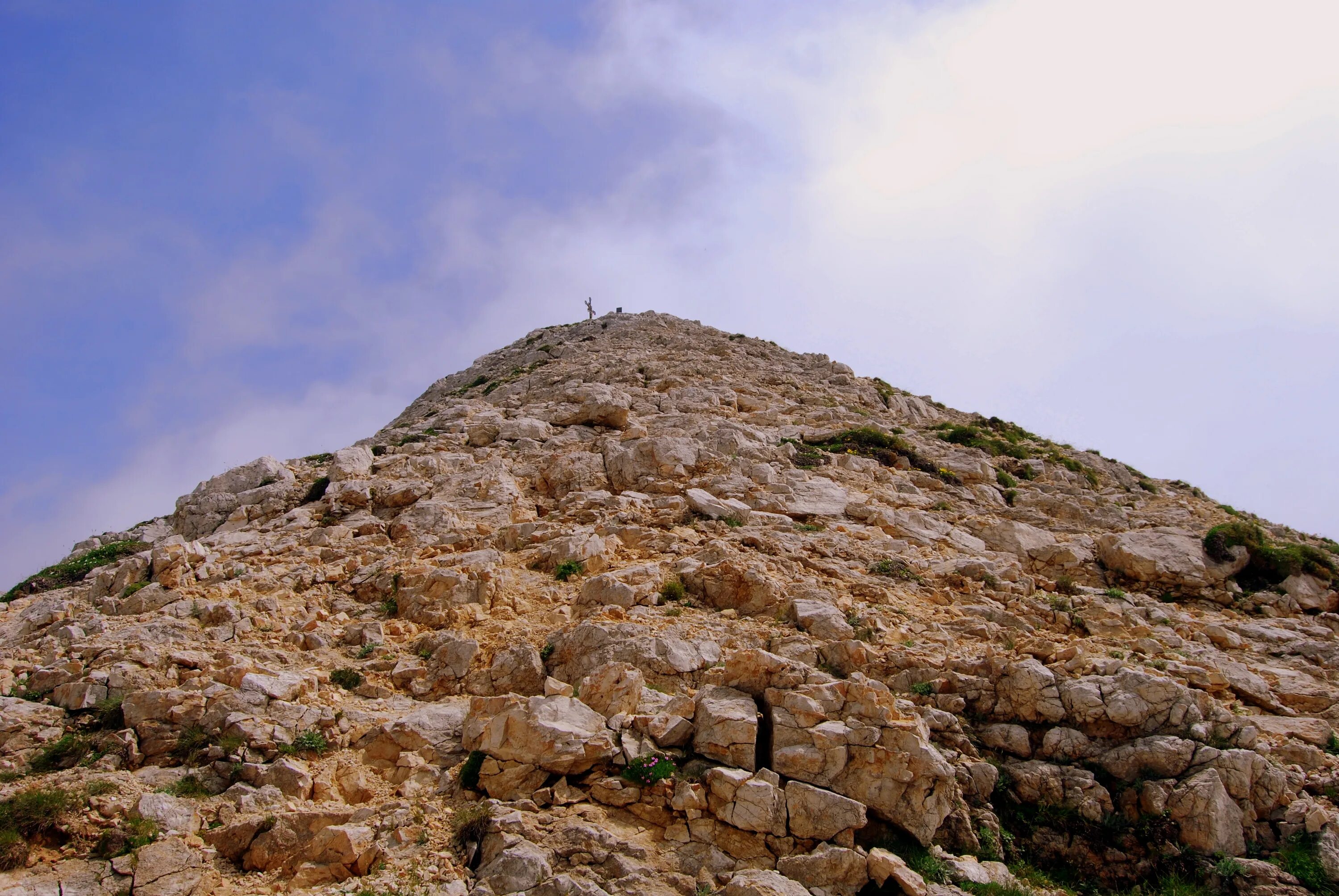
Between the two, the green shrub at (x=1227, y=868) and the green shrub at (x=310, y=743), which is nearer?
the green shrub at (x=1227, y=868)

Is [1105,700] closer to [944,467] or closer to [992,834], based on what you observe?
[992,834]

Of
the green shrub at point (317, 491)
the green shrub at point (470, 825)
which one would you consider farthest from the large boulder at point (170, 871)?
the green shrub at point (317, 491)

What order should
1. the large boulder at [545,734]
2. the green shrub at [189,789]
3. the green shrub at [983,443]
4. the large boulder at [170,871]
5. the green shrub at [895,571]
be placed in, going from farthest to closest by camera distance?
the green shrub at [983,443] → the green shrub at [895,571] → the large boulder at [545,734] → the green shrub at [189,789] → the large boulder at [170,871]

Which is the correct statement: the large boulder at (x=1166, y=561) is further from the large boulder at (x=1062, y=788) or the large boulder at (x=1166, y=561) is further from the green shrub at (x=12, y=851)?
the green shrub at (x=12, y=851)

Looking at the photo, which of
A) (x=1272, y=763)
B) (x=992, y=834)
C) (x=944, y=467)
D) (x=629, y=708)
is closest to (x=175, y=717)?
(x=629, y=708)

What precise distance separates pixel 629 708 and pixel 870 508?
375 inches

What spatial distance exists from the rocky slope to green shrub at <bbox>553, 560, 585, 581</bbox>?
4.6 inches

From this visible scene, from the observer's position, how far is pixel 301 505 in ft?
59.3

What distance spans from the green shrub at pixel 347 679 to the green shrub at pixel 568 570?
154 inches

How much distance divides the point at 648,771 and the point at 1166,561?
12.8 m

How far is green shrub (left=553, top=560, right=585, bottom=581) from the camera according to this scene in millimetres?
14641

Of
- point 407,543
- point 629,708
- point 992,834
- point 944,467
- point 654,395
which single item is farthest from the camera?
point 654,395

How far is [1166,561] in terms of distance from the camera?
1658cm

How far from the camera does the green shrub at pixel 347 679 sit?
1161 centimetres
